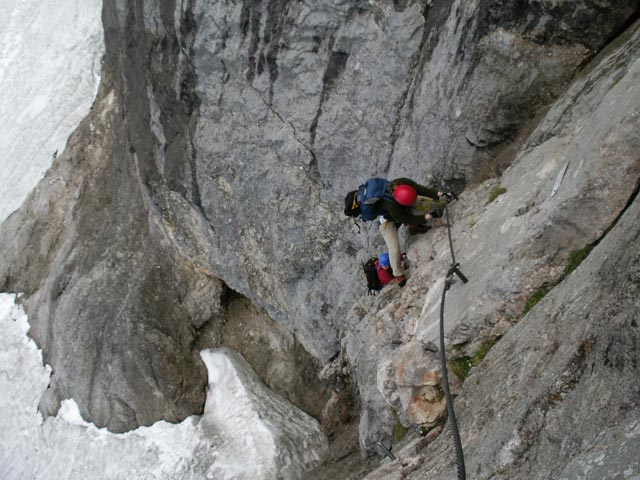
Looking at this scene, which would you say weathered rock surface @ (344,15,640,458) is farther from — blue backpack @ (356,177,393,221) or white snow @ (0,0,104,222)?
white snow @ (0,0,104,222)

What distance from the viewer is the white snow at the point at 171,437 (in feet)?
43.3

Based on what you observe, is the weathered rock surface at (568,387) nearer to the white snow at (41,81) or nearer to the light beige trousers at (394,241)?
the light beige trousers at (394,241)

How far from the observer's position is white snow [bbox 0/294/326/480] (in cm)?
1321

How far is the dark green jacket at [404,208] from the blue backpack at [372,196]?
0.10m

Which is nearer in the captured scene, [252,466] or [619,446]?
[619,446]

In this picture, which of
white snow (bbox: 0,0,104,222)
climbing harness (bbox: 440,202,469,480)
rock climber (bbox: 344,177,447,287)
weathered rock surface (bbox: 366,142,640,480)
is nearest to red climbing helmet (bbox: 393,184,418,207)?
rock climber (bbox: 344,177,447,287)

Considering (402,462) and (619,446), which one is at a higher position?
(619,446)

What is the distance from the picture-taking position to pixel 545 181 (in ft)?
25.1

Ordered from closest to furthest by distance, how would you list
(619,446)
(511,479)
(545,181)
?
(619,446) → (511,479) → (545,181)

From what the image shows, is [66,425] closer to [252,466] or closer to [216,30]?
[252,466]

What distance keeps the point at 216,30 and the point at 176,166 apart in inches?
151

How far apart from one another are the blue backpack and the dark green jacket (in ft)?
0.34

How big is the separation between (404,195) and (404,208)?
0.43 meters

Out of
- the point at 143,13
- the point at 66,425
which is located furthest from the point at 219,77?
the point at 66,425
